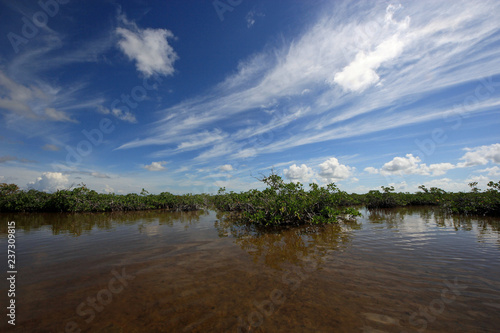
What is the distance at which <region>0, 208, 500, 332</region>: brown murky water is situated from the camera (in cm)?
279

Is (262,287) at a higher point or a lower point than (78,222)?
lower

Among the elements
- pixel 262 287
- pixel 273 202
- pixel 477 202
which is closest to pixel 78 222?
pixel 273 202

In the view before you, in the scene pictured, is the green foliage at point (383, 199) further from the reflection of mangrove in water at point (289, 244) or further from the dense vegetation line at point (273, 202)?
the reflection of mangrove in water at point (289, 244)

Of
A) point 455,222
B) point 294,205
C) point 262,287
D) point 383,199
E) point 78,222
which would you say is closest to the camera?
point 262,287

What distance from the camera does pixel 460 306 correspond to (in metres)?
3.04

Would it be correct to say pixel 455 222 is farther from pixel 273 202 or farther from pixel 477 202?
pixel 273 202

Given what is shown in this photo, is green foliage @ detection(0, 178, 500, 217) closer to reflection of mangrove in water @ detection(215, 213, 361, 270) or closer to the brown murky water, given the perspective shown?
reflection of mangrove in water @ detection(215, 213, 361, 270)

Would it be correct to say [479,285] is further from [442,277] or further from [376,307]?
[376,307]

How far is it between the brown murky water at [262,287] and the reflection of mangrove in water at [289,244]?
59 mm

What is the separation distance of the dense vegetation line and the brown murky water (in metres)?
3.16

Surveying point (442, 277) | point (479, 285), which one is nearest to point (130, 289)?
point (442, 277)

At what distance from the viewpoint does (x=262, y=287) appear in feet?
12.5

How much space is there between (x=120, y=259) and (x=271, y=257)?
4.13 m

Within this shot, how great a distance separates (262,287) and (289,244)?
3266mm
